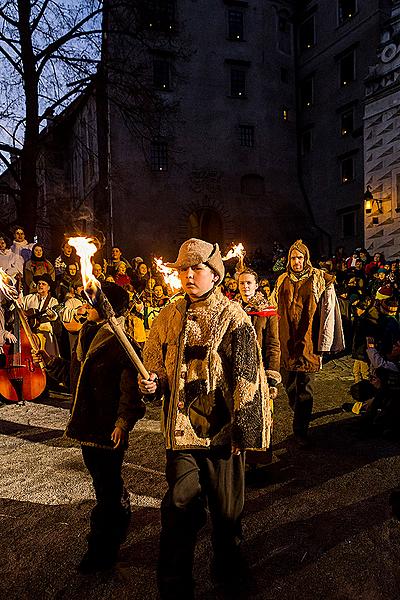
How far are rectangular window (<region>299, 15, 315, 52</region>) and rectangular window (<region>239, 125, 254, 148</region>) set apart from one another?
6889 millimetres

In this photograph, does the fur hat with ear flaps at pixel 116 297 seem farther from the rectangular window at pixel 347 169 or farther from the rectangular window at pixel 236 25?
the rectangular window at pixel 236 25

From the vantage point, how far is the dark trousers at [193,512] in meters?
2.48

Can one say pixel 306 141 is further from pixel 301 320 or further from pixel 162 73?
pixel 301 320

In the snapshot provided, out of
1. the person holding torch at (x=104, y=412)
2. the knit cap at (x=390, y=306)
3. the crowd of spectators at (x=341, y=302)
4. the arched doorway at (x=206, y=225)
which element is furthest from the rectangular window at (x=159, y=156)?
the person holding torch at (x=104, y=412)

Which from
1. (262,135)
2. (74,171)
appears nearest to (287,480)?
(262,135)

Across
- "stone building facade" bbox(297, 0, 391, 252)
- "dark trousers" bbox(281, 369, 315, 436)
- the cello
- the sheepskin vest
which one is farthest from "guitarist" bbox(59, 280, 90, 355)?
"stone building facade" bbox(297, 0, 391, 252)

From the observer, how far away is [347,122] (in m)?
26.2

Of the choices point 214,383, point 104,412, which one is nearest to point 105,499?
point 104,412

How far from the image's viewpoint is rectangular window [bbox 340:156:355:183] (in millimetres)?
25839

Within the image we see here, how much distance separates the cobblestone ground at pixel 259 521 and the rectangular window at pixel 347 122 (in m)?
24.0

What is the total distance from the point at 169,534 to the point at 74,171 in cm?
3325

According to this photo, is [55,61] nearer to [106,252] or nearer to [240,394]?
[106,252]

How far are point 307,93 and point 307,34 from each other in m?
3.72

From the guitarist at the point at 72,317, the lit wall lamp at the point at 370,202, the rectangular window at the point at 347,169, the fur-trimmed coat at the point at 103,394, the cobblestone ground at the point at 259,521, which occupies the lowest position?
the cobblestone ground at the point at 259,521
